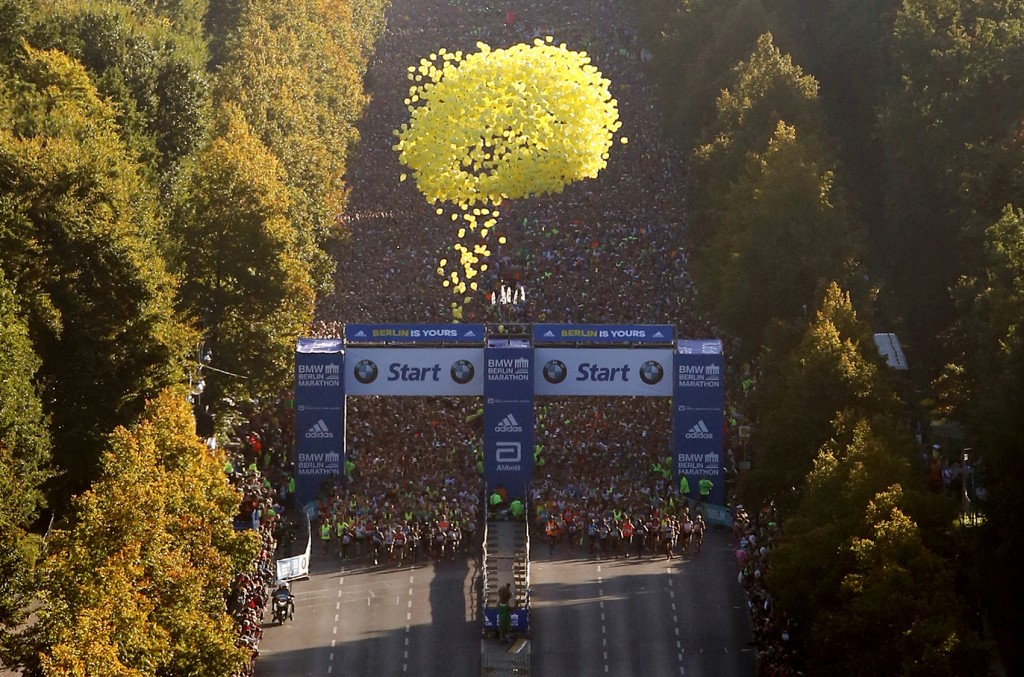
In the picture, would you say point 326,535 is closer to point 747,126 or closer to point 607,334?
point 607,334

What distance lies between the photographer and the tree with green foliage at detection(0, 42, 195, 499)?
7600 centimetres

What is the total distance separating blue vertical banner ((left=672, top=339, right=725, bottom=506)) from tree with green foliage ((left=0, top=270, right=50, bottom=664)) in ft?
75.8

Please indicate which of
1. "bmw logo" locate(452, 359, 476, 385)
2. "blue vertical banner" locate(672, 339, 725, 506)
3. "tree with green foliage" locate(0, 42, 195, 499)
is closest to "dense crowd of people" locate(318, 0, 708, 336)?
"tree with green foliage" locate(0, 42, 195, 499)

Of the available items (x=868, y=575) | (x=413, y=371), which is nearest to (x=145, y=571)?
(x=868, y=575)

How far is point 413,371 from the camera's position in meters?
78.5

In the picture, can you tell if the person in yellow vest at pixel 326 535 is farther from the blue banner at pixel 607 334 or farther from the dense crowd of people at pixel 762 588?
the dense crowd of people at pixel 762 588

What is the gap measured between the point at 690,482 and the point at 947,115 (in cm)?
3187

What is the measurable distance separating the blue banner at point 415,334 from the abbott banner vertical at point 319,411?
3.75 feet

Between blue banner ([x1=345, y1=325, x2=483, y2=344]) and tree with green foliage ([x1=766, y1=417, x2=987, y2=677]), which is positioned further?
blue banner ([x1=345, y1=325, x2=483, y2=344])

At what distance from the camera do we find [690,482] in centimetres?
7794

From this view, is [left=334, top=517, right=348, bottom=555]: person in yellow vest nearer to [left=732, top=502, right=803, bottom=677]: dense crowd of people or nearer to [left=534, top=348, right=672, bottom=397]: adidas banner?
[left=534, top=348, right=672, bottom=397]: adidas banner

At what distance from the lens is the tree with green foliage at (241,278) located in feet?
285

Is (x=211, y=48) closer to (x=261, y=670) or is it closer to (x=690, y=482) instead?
(x=690, y=482)

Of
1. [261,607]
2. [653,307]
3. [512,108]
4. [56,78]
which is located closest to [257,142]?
[56,78]
